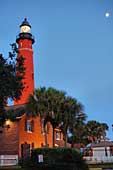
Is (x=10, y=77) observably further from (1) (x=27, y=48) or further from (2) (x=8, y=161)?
(1) (x=27, y=48)

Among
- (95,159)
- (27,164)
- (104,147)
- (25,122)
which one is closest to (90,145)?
(104,147)

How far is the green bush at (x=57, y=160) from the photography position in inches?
952

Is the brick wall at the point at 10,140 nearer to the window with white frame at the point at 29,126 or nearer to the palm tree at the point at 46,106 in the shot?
the window with white frame at the point at 29,126

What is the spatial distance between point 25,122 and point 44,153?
17305 millimetres

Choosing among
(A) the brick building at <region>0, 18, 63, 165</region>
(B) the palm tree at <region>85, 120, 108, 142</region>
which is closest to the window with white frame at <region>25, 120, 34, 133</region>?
(A) the brick building at <region>0, 18, 63, 165</region>

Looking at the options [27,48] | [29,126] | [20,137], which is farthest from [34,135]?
[27,48]

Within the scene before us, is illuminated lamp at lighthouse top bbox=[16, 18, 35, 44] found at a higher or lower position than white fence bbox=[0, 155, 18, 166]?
higher

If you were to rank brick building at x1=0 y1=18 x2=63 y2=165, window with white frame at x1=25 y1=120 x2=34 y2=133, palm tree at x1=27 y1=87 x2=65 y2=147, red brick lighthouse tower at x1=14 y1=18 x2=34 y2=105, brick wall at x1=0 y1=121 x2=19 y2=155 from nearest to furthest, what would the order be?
1. palm tree at x1=27 y1=87 x2=65 y2=147
2. brick building at x1=0 y1=18 x2=63 y2=165
3. brick wall at x1=0 y1=121 x2=19 y2=155
4. window with white frame at x1=25 y1=120 x2=34 y2=133
5. red brick lighthouse tower at x1=14 y1=18 x2=34 y2=105

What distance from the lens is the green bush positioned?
24.2 m

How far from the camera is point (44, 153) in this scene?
24.8 metres

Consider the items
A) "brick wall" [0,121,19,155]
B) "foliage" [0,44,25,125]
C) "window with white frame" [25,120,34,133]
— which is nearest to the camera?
"foliage" [0,44,25,125]

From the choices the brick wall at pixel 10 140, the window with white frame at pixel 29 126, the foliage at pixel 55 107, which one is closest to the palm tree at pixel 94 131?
the window with white frame at pixel 29 126

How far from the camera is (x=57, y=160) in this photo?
24.5m

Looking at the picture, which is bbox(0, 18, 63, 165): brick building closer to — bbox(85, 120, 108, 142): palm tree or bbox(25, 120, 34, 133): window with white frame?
bbox(25, 120, 34, 133): window with white frame
